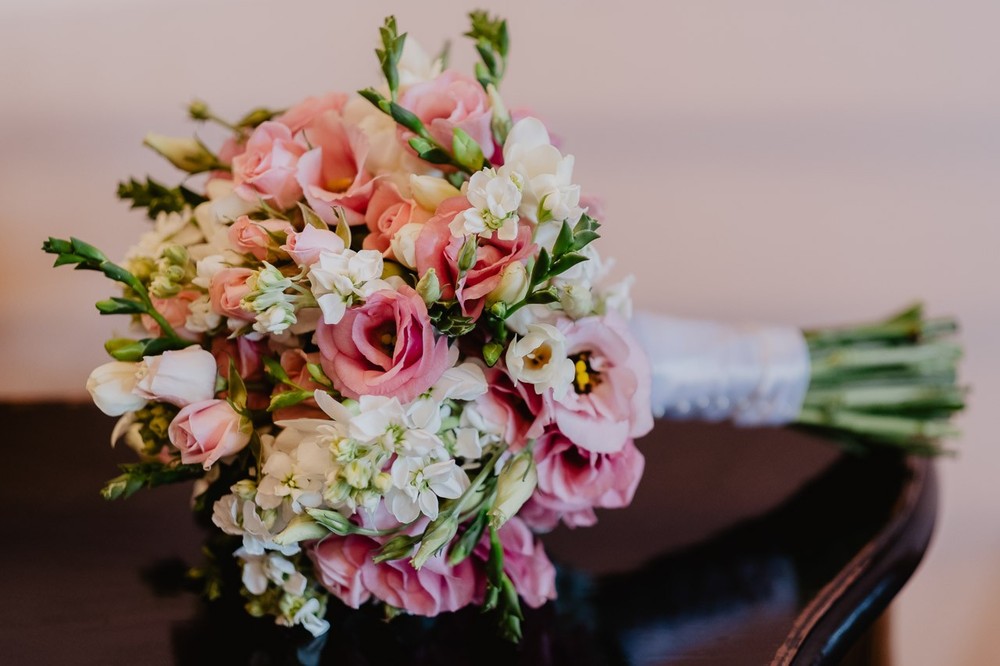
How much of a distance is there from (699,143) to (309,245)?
713mm

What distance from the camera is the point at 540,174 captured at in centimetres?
53

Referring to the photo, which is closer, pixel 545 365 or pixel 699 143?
pixel 545 365

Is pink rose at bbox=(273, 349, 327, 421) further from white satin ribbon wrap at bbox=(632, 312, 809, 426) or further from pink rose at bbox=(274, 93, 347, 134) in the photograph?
white satin ribbon wrap at bbox=(632, 312, 809, 426)

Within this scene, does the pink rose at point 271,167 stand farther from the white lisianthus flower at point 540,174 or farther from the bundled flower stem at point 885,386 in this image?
the bundled flower stem at point 885,386

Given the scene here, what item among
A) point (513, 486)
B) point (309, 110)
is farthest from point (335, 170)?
point (513, 486)

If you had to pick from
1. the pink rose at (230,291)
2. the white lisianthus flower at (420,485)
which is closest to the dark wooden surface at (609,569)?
the white lisianthus flower at (420,485)

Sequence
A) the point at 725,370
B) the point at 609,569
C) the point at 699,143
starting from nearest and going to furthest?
the point at 609,569, the point at 725,370, the point at 699,143

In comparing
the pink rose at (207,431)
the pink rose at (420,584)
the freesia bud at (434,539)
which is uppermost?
the pink rose at (207,431)

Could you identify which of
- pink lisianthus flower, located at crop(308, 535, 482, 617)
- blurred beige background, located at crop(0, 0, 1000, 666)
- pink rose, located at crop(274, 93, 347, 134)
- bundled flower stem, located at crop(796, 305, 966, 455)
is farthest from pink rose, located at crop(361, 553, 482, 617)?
blurred beige background, located at crop(0, 0, 1000, 666)

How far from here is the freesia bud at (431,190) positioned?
0.55 metres

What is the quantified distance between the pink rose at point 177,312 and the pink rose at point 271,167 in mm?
80

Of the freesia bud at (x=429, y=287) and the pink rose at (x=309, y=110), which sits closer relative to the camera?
the freesia bud at (x=429, y=287)

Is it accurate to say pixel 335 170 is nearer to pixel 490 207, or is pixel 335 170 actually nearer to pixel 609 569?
pixel 490 207

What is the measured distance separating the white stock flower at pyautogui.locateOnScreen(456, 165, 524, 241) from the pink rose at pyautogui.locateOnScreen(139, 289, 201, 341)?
203 millimetres
